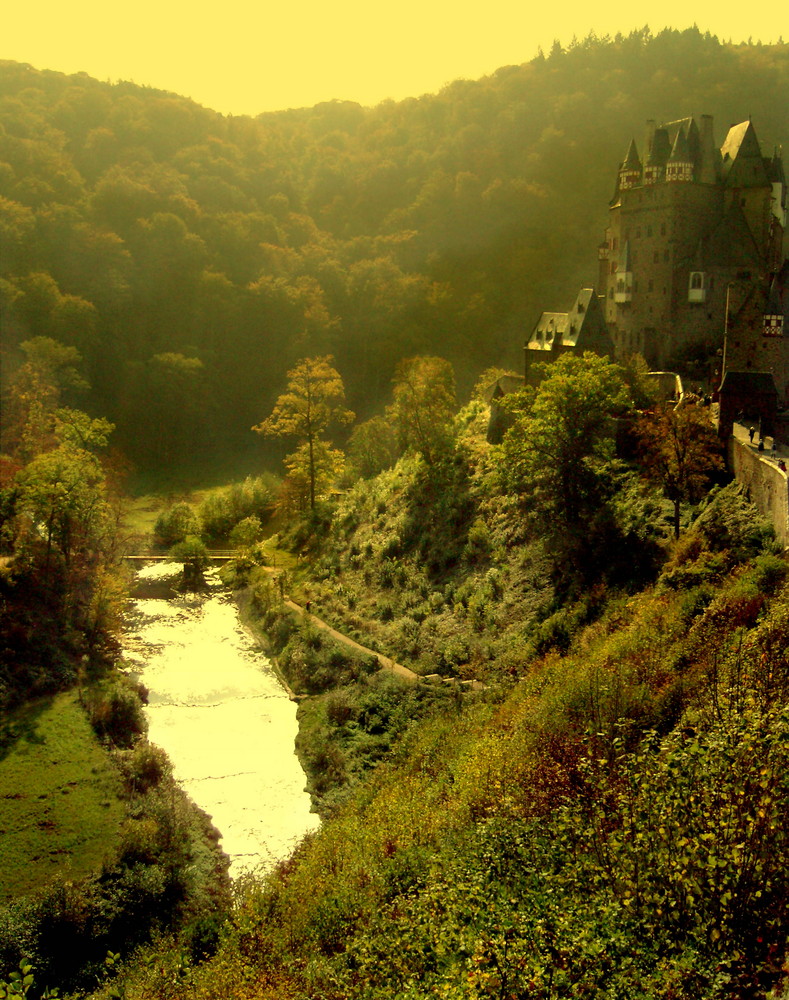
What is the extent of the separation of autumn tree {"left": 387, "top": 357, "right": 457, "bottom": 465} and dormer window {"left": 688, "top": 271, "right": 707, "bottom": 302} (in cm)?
1476

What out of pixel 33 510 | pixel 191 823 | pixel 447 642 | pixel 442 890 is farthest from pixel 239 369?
pixel 442 890

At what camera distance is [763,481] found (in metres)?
28.0

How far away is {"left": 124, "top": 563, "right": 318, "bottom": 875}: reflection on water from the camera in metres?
28.6

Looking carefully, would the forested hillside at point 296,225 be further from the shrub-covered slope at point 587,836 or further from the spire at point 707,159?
the shrub-covered slope at point 587,836

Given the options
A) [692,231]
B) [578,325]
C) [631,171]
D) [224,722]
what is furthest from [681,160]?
[224,722]

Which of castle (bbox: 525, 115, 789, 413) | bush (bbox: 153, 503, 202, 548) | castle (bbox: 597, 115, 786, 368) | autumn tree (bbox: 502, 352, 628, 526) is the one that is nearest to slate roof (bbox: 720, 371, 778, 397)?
autumn tree (bbox: 502, 352, 628, 526)

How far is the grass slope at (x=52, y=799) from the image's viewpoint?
25344 millimetres

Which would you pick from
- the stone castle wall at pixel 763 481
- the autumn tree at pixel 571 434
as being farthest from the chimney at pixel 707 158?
the stone castle wall at pixel 763 481

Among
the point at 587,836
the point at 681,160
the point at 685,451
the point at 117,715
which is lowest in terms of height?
the point at 117,715

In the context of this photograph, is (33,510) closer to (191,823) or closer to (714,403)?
(191,823)

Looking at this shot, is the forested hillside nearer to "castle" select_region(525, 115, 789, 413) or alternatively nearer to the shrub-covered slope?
"castle" select_region(525, 115, 789, 413)

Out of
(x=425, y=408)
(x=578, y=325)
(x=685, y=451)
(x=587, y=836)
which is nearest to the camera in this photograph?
(x=587, y=836)

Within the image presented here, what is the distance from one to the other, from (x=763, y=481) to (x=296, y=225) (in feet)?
294

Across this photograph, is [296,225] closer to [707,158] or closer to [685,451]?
[707,158]
